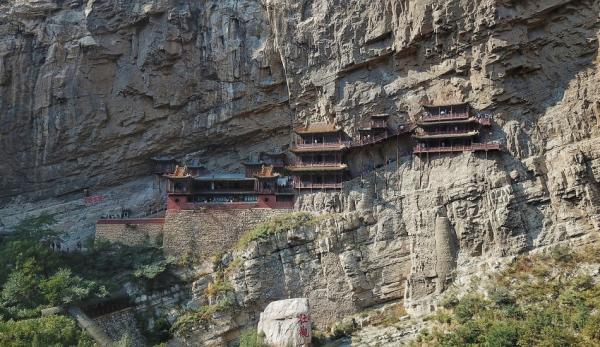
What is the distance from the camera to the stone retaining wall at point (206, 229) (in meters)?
34.4

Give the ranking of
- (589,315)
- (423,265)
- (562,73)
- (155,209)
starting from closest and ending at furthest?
(589,315) < (423,265) < (562,73) < (155,209)

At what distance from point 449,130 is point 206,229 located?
13.7 metres

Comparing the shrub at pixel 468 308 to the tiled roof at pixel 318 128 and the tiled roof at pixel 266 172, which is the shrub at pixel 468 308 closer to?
the tiled roof at pixel 266 172

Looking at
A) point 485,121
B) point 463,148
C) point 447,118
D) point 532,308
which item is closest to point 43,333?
point 532,308

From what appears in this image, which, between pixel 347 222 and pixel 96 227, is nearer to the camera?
pixel 347 222

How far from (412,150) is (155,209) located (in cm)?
1536

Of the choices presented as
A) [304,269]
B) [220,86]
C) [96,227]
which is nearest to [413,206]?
[304,269]

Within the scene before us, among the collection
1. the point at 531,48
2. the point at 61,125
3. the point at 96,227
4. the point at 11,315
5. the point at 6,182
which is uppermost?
the point at 531,48

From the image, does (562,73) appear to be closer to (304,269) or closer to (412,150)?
(412,150)

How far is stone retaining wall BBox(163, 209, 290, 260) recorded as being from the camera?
113ft

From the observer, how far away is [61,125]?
39594 mm

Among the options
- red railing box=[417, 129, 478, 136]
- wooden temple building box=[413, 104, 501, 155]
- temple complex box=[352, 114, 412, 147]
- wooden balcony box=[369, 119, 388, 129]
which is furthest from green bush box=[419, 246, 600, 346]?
wooden balcony box=[369, 119, 388, 129]

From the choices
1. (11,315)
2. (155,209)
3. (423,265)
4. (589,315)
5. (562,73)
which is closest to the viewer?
(589,315)

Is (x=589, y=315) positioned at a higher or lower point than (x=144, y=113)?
lower
